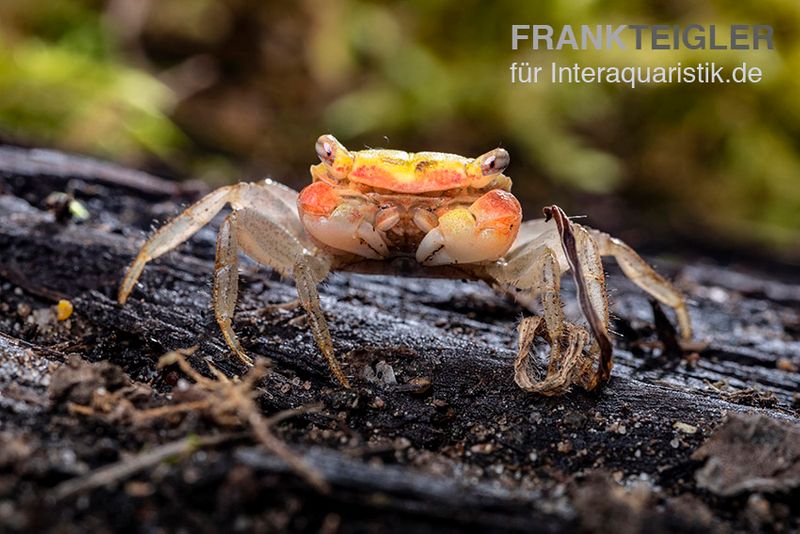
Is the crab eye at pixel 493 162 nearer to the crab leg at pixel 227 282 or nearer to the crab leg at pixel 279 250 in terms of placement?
the crab leg at pixel 279 250

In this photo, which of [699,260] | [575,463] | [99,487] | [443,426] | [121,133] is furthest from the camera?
[121,133]

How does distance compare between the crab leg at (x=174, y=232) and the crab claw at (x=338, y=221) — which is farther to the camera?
the crab leg at (x=174, y=232)

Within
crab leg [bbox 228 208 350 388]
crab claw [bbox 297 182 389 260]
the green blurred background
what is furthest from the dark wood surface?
the green blurred background

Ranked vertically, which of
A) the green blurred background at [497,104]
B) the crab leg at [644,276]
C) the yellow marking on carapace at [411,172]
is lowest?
the crab leg at [644,276]

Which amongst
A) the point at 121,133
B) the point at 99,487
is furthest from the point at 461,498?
the point at 121,133

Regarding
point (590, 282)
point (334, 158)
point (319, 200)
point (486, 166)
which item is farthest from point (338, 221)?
point (590, 282)

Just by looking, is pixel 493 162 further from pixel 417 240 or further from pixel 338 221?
pixel 338 221

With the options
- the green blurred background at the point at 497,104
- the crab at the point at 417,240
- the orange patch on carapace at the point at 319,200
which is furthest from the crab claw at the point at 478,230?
the green blurred background at the point at 497,104

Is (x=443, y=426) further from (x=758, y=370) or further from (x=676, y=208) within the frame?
(x=676, y=208)
